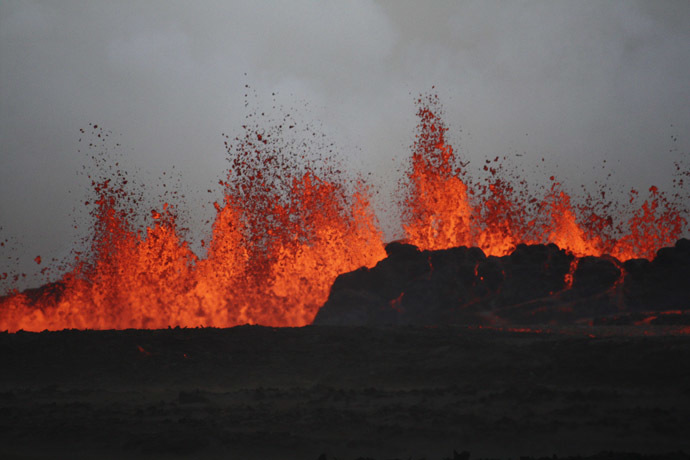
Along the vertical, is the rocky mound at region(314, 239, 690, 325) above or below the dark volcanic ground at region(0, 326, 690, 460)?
above

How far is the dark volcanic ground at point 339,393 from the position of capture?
11.5m

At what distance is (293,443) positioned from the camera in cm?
1163

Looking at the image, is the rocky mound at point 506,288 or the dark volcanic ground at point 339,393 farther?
the rocky mound at point 506,288

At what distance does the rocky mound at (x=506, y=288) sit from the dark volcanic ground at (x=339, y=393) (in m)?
6.81

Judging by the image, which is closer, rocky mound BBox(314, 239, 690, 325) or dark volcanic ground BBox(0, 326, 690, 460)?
dark volcanic ground BBox(0, 326, 690, 460)

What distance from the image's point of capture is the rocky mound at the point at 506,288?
3077 cm

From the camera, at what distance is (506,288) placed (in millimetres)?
32562

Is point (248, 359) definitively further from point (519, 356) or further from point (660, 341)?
point (660, 341)

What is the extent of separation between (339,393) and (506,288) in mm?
18722

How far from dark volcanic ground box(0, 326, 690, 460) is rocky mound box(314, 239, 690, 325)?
681 cm

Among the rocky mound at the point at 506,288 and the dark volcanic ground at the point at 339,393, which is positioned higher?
the rocky mound at the point at 506,288

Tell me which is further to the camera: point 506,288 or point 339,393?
point 506,288

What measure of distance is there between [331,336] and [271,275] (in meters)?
16.8

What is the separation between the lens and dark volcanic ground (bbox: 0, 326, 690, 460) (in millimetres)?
11547
